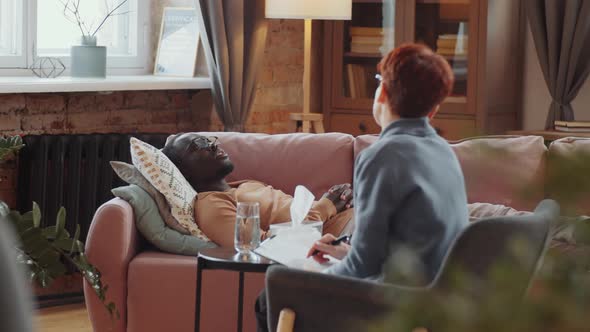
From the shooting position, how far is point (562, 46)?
5.10 m

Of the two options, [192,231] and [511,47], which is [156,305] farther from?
[511,47]

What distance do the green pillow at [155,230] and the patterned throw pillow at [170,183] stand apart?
4 cm

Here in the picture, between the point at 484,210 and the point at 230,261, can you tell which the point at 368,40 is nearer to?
the point at 484,210

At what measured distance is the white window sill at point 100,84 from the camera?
4145 millimetres

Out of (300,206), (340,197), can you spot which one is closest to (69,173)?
(340,197)

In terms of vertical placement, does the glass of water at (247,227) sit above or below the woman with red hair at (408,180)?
below

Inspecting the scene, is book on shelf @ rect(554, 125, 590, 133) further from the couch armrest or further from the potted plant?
the potted plant

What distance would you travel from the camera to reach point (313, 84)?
570cm

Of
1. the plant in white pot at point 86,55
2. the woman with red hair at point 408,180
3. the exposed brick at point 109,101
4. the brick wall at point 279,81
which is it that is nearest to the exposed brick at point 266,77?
the brick wall at point 279,81

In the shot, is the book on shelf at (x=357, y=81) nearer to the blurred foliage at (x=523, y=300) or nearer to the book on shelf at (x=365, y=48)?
the book on shelf at (x=365, y=48)

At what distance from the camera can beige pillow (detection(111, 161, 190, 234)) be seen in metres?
3.54

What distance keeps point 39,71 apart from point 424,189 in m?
2.84

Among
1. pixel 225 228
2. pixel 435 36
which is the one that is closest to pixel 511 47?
pixel 435 36

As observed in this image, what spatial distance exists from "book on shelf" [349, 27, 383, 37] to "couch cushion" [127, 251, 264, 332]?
2405 mm
